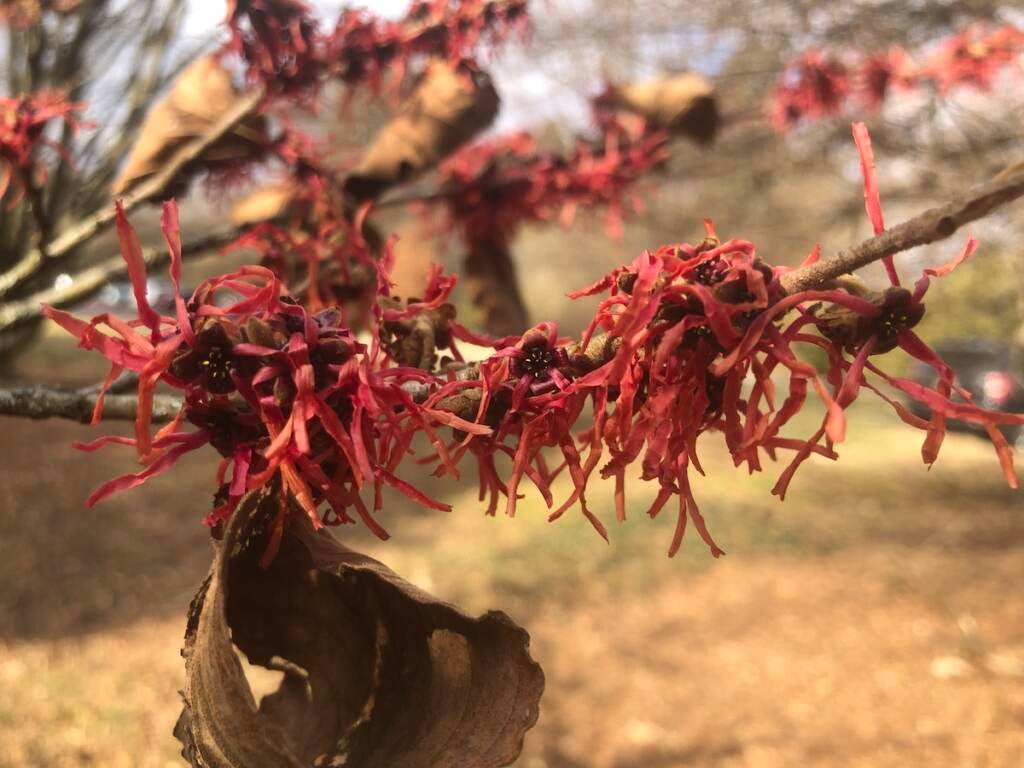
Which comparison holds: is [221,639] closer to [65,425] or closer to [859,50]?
[859,50]

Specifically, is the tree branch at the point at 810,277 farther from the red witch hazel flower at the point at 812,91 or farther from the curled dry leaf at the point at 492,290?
the red witch hazel flower at the point at 812,91

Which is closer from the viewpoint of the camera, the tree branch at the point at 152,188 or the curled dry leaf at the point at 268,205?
the tree branch at the point at 152,188

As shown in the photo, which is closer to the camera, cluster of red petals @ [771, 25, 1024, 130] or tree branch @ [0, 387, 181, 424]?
tree branch @ [0, 387, 181, 424]

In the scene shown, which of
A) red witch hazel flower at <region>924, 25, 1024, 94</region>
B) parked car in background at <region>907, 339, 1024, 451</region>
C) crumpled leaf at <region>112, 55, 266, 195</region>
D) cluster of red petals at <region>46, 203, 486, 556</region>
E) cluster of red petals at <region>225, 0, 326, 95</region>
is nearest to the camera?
cluster of red petals at <region>46, 203, 486, 556</region>

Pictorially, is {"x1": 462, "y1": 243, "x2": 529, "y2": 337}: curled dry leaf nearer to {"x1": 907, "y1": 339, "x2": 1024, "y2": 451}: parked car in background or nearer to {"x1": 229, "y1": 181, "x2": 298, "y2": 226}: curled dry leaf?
{"x1": 229, "y1": 181, "x2": 298, "y2": 226}: curled dry leaf

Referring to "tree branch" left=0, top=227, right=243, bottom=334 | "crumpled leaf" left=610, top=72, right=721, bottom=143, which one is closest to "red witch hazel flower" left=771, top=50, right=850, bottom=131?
"crumpled leaf" left=610, top=72, right=721, bottom=143

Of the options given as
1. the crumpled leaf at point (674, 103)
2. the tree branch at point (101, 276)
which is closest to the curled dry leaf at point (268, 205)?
the tree branch at point (101, 276)
